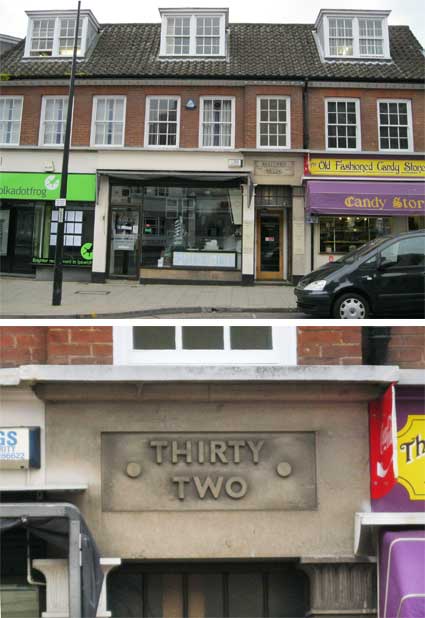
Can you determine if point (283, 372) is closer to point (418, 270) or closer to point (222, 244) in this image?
point (418, 270)

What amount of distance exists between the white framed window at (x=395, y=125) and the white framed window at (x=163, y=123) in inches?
234

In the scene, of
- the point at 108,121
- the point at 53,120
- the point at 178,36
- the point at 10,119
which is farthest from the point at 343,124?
the point at 10,119

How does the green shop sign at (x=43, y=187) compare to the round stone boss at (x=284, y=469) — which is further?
the green shop sign at (x=43, y=187)

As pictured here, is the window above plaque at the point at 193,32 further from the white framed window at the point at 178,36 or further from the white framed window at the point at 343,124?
the white framed window at the point at 343,124

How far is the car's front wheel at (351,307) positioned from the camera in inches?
319

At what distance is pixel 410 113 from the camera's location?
16.3m

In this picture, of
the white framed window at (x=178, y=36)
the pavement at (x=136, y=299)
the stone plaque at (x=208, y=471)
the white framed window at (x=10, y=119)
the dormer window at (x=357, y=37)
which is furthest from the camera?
the white framed window at (x=10, y=119)

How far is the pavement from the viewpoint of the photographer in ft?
31.4

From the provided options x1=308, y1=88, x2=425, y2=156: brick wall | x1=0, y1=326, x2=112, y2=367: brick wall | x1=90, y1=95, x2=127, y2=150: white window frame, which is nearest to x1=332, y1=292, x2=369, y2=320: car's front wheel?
x1=0, y1=326, x2=112, y2=367: brick wall

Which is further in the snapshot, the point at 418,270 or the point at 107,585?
the point at 418,270

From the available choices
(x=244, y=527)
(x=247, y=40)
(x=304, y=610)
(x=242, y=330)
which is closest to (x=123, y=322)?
(x=242, y=330)

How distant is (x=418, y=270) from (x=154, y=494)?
5214 mm

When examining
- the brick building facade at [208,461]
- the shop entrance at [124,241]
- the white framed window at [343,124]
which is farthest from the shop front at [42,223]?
the brick building facade at [208,461]

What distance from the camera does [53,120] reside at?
15.7 meters
